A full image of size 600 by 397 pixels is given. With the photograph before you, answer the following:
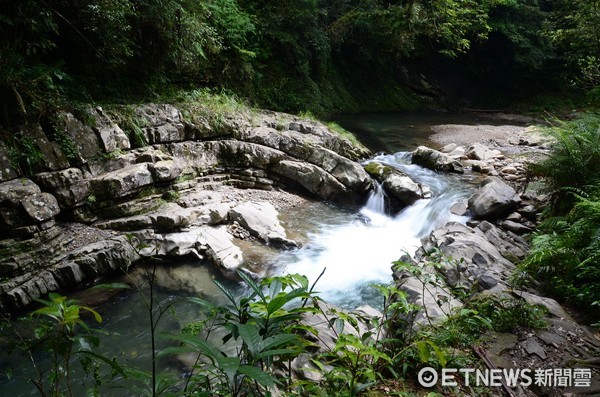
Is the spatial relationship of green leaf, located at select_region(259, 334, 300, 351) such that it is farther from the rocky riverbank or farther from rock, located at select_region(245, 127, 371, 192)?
rock, located at select_region(245, 127, 371, 192)

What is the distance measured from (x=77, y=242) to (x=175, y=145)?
3097mm

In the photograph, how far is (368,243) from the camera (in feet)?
26.7

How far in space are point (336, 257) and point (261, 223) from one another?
179cm

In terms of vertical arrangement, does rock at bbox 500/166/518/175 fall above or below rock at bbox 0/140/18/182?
below

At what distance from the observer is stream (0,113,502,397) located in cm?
489

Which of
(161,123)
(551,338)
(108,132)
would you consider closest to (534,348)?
(551,338)

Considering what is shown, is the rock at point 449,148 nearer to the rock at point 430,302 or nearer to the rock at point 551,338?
the rock at point 430,302

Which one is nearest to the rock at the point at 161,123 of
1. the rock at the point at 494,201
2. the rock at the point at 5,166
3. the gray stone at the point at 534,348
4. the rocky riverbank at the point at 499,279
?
the rock at the point at 5,166

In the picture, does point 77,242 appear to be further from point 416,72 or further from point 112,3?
point 416,72

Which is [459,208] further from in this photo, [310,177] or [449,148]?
[449,148]

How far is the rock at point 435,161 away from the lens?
11180 millimetres

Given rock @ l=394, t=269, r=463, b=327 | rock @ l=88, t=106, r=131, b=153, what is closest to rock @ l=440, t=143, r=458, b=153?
rock @ l=394, t=269, r=463, b=327

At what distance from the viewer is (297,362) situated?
10.2 feet

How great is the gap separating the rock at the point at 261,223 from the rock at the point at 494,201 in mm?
4137
